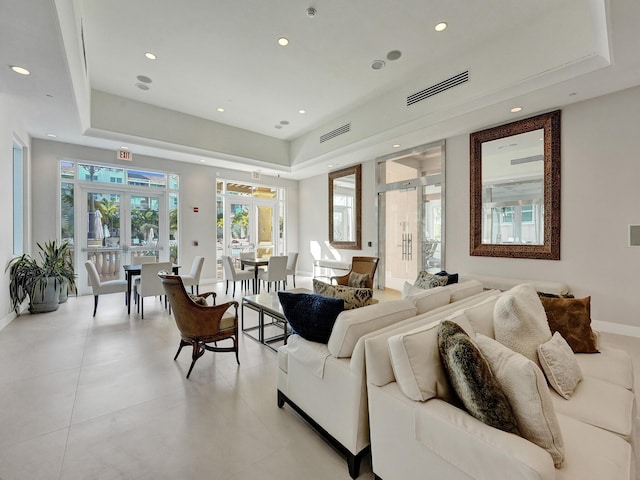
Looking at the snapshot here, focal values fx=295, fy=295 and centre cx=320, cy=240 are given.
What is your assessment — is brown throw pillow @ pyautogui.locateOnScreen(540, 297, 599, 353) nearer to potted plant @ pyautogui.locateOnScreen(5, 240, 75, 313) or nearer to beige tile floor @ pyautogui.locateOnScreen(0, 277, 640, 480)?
beige tile floor @ pyautogui.locateOnScreen(0, 277, 640, 480)

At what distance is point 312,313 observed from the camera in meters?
1.98

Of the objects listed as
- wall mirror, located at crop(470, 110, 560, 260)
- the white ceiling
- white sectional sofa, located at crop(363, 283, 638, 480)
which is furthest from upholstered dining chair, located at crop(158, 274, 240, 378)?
wall mirror, located at crop(470, 110, 560, 260)

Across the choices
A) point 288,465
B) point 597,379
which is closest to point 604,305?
point 597,379

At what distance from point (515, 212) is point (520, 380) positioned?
172 inches

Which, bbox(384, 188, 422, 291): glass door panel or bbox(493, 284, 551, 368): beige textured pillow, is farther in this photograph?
bbox(384, 188, 422, 291): glass door panel

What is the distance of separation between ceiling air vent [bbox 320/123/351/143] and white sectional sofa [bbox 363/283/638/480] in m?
5.24

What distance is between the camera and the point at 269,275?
6180mm

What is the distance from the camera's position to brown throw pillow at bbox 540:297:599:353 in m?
2.20

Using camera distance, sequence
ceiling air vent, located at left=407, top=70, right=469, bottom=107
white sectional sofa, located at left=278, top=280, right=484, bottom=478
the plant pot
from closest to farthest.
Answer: white sectional sofa, located at left=278, top=280, right=484, bottom=478
ceiling air vent, located at left=407, top=70, right=469, bottom=107
the plant pot

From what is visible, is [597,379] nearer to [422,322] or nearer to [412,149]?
[422,322]

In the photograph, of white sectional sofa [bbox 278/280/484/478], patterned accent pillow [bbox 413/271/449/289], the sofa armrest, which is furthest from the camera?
patterned accent pillow [bbox 413/271/449/289]

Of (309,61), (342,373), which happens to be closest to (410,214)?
(309,61)

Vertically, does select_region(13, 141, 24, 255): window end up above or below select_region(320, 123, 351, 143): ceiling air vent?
below

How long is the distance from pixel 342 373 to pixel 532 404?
2.96 ft
